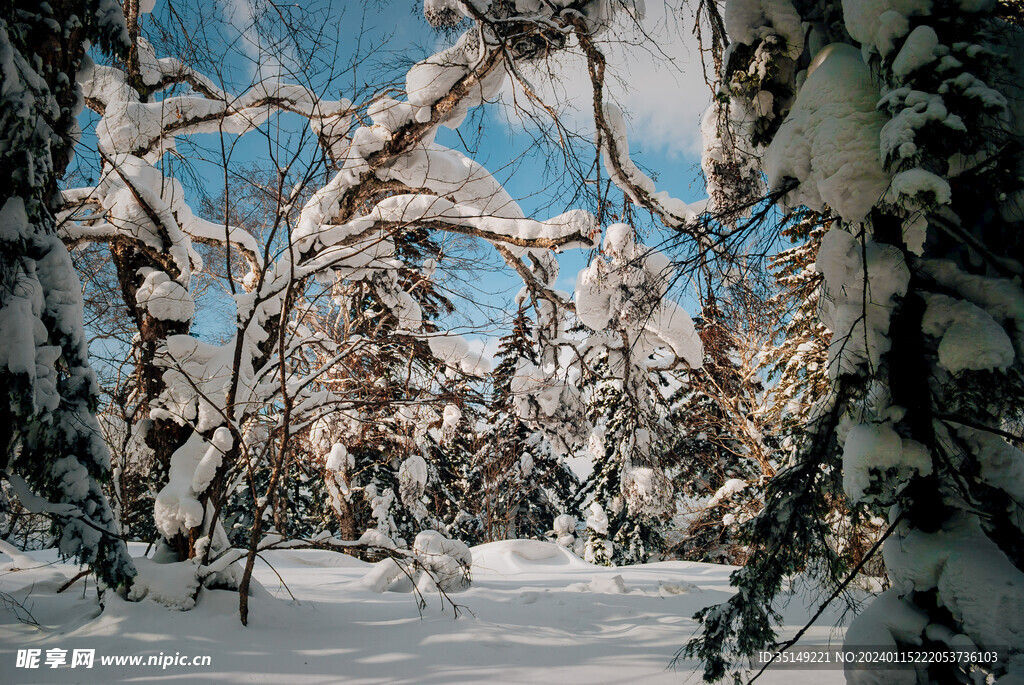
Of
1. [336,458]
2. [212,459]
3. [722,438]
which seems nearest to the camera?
[212,459]

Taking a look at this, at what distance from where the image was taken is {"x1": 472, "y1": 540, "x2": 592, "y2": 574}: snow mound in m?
6.51

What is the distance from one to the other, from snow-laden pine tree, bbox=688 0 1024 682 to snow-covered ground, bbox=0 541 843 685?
1014mm

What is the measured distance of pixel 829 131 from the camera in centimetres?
183

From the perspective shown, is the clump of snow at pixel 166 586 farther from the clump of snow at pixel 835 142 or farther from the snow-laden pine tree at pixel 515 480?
the snow-laden pine tree at pixel 515 480

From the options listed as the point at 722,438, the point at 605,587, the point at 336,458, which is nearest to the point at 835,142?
the point at 605,587

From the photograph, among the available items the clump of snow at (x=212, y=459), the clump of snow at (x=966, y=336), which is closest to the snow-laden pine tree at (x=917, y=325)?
the clump of snow at (x=966, y=336)

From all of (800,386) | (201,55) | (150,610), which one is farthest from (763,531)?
(800,386)

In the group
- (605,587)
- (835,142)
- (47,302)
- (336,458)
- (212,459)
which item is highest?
(835,142)

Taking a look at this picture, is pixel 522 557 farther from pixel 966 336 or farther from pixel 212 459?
pixel 966 336

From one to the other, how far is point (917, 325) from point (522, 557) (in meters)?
6.19

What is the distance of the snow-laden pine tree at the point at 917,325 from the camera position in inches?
60.3

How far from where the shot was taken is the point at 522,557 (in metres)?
6.97

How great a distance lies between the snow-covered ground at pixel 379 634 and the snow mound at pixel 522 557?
2.01 metres

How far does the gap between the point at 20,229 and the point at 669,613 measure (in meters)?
4.67
